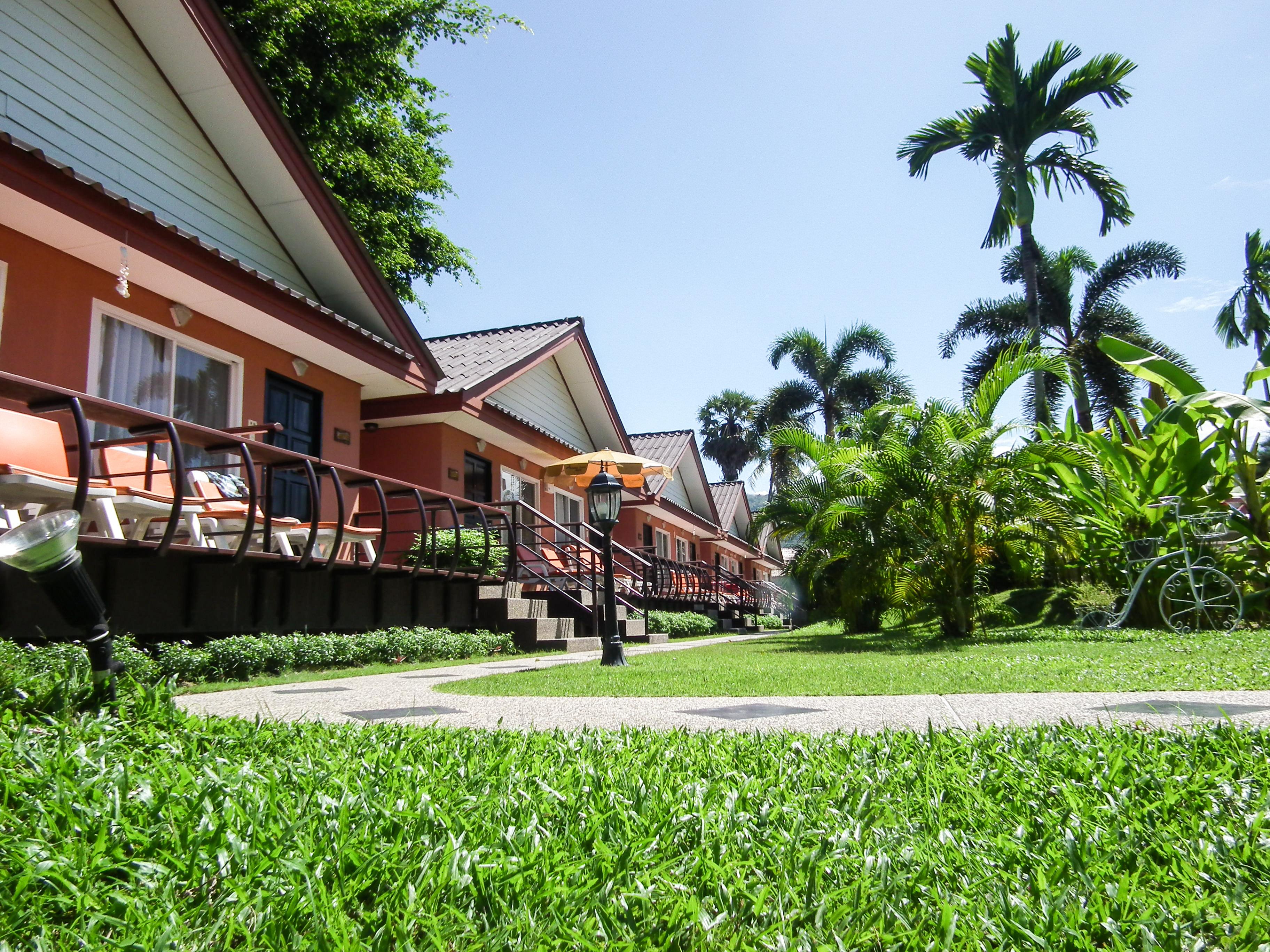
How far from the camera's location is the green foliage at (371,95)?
58.2 ft

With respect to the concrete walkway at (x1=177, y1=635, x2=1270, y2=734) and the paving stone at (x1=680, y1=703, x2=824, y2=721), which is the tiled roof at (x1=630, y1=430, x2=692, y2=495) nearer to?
the concrete walkway at (x1=177, y1=635, x2=1270, y2=734)

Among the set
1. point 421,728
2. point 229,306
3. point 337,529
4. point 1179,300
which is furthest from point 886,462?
point 1179,300

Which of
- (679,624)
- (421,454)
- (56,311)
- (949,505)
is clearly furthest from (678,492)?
(56,311)

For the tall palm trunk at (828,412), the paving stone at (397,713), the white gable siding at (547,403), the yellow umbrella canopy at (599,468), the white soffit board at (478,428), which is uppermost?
the tall palm trunk at (828,412)

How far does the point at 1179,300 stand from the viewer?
2984 centimetres

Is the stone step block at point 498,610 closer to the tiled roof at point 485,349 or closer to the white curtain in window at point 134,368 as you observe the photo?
the tiled roof at point 485,349

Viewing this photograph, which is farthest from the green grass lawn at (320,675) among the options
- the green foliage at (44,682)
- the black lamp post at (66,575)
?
the black lamp post at (66,575)

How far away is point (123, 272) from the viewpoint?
25.2 feet

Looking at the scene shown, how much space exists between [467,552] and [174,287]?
488 centimetres

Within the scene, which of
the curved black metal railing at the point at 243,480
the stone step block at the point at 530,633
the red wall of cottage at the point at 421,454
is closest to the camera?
the curved black metal railing at the point at 243,480

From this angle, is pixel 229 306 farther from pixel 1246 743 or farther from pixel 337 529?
pixel 1246 743

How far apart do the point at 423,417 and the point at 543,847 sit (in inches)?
491

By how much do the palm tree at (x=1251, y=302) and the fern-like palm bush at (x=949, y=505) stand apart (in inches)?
1109

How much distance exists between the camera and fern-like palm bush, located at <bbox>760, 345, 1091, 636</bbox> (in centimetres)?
1030
